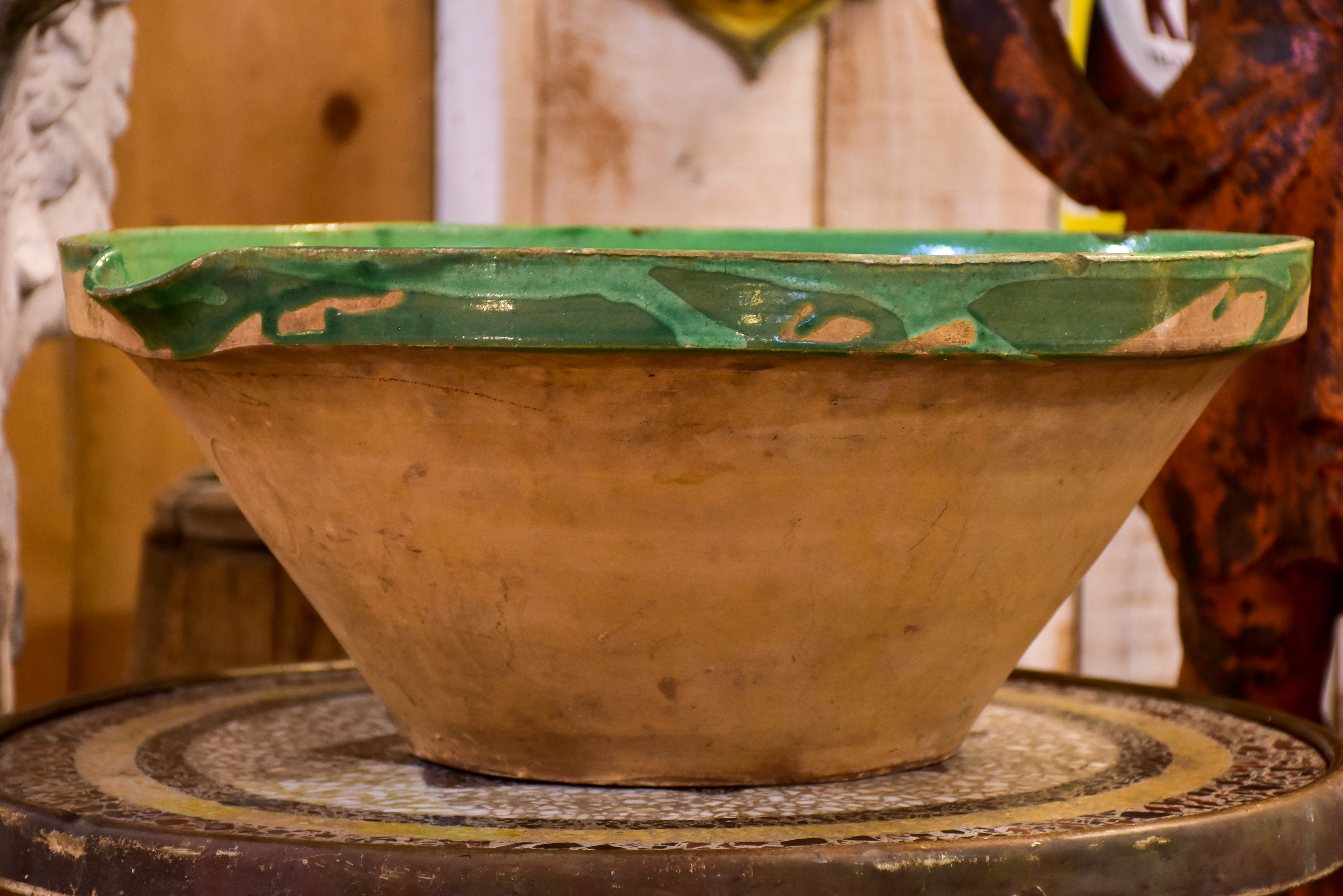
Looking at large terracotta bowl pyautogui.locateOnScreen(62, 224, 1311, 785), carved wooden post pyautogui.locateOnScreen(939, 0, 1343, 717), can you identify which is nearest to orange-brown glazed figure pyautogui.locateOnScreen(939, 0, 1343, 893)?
carved wooden post pyautogui.locateOnScreen(939, 0, 1343, 717)

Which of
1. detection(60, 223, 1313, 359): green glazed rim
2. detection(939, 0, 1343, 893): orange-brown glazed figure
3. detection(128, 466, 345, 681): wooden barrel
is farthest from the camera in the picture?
detection(128, 466, 345, 681): wooden barrel

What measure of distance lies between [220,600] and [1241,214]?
86cm

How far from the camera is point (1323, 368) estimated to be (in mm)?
944

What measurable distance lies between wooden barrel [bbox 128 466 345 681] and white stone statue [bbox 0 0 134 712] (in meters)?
0.21

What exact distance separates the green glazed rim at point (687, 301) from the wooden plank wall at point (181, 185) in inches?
37.5

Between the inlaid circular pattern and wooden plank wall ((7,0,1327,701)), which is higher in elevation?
wooden plank wall ((7,0,1327,701))

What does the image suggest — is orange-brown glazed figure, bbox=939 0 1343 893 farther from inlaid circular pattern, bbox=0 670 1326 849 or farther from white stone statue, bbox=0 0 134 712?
white stone statue, bbox=0 0 134 712

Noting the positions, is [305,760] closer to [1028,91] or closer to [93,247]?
[93,247]

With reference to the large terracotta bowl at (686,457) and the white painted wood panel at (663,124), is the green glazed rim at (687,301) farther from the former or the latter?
the white painted wood panel at (663,124)

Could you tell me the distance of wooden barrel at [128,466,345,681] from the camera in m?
1.26

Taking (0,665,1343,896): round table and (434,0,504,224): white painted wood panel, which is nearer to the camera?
(0,665,1343,896): round table

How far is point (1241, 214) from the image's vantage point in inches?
39.8

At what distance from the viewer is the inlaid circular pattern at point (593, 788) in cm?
56

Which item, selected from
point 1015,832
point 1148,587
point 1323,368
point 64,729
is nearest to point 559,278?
point 1015,832
